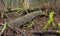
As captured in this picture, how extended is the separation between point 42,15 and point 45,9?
1.11 metres

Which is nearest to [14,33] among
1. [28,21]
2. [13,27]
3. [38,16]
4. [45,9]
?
[13,27]

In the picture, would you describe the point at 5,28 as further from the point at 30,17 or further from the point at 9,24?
the point at 30,17

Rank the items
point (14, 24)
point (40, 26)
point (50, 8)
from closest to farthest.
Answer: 1. point (14, 24)
2. point (40, 26)
3. point (50, 8)

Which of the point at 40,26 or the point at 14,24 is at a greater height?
the point at 14,24

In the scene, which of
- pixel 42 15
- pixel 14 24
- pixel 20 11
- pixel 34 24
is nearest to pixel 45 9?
pixel 42 15

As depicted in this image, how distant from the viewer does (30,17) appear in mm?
8445

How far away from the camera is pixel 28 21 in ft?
26.5

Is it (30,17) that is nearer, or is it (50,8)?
(30,17)

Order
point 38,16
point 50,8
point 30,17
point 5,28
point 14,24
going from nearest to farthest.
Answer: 1. point 5,28
2. point 14,24
3. point 30,17
4. point 38,16
5. point 50,8

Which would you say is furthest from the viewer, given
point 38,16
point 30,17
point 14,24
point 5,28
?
point 38,16

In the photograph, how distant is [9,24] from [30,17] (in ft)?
7.40

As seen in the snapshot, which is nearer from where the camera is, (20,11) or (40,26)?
(40,26)

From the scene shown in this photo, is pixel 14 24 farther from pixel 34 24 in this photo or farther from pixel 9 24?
pixel 34 24

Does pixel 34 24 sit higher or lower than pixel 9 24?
lower
